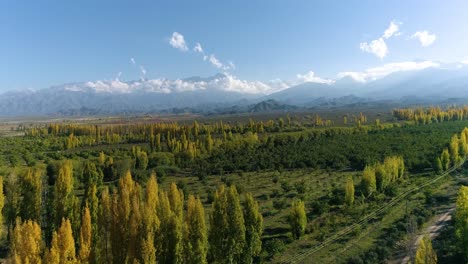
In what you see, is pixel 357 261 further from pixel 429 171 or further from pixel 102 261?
pixel 429 171

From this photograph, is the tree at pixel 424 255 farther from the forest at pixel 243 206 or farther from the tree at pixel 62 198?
the tree at pixel 62 198

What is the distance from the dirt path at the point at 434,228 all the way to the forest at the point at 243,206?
3.96 feet

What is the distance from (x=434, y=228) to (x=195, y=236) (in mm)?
33930

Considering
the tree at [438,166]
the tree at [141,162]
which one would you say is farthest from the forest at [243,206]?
the tree at [141,162]

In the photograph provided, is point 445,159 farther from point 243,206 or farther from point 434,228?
point 243,206

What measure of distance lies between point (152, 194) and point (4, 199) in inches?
993

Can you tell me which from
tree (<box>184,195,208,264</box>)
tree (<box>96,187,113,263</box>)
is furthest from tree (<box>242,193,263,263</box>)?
tree (<box>96,187,113,263</box>)

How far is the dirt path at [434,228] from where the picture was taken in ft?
131

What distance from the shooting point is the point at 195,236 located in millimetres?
34062

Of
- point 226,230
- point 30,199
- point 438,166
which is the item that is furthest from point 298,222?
point 438,166

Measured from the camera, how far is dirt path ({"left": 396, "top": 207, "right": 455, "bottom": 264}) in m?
39.8

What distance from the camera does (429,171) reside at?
258 ft

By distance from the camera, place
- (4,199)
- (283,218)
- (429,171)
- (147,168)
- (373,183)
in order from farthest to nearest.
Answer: (147,168)
(429,171)
(373,183)
(283,218)
(4,199)

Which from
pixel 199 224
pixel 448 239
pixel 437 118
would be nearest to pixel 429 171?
pixel 448 239
